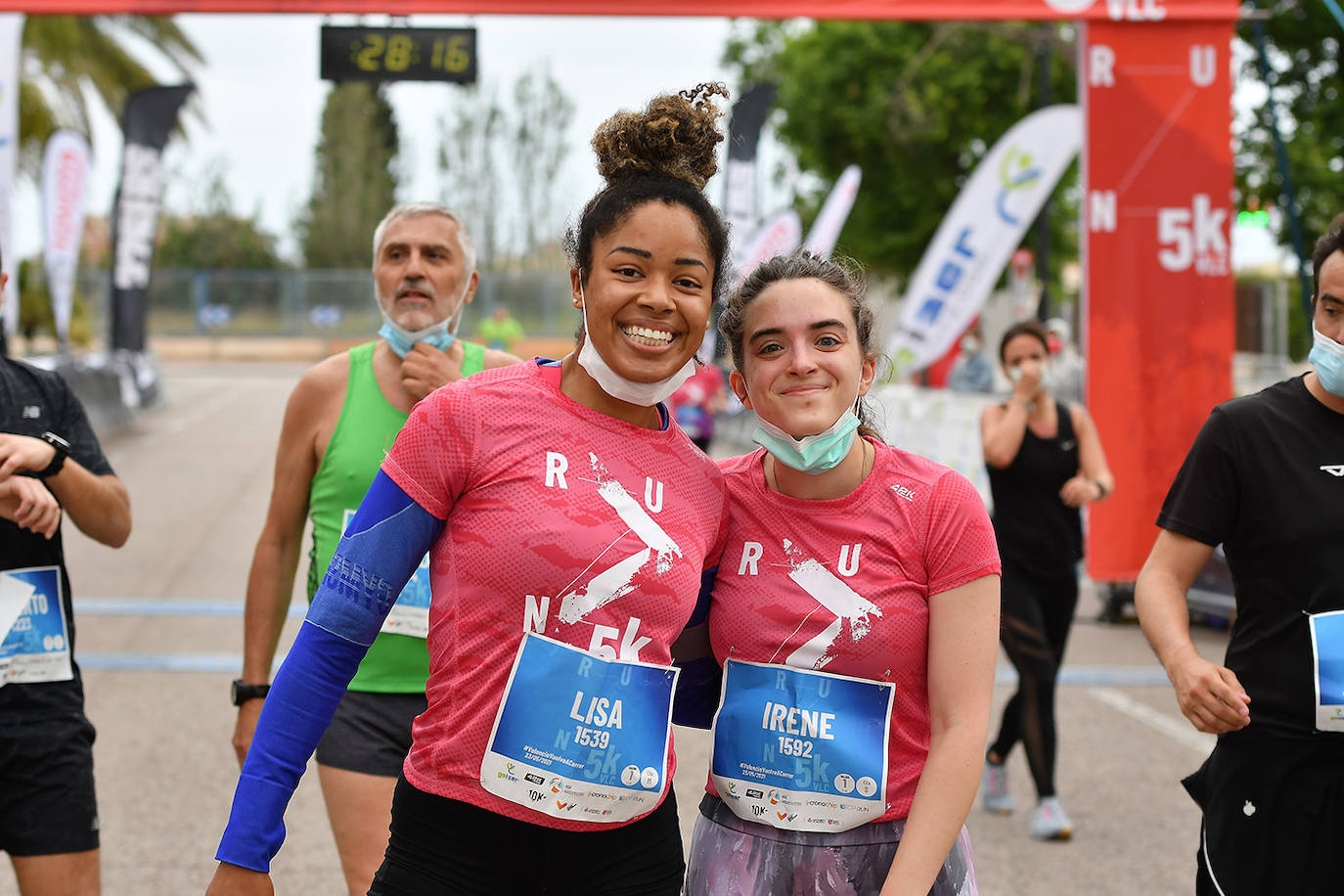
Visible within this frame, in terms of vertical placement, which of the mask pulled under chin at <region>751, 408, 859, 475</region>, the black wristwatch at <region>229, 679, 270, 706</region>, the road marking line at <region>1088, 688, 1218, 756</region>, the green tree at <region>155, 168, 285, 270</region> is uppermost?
the green tree at <region>155, 168, 285, 270</region>

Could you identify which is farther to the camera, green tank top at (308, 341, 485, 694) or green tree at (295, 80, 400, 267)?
green tree at (295, 80, 400, 267)

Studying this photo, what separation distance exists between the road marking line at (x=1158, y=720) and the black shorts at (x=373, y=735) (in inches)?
171

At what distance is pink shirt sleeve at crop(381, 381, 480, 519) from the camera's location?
7.10 feet

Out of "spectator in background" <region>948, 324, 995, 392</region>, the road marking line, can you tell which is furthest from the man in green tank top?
"spectator in background" <region>948, 324, 995, 392</region>

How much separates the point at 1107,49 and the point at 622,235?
695 cm

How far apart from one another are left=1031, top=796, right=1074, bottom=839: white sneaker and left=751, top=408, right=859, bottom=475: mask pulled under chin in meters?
3.48

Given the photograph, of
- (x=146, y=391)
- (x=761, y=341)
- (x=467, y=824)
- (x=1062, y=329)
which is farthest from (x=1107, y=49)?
(x=146, y=391)

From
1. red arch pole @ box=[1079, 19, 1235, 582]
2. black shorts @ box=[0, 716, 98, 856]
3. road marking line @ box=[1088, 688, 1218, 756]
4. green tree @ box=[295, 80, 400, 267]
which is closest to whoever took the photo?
black shorts @ box=[0, 716, 98, 856]

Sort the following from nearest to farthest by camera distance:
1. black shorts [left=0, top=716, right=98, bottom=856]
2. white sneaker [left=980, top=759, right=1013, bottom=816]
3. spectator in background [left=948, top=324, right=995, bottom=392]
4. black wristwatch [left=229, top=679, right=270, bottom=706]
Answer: black shorts [left=0, top=716, right=98, bottom=856]
black wristwatch [left=229, top=679, right=270, bottom=706]
white sneaker [left=980, top=759, right=1013, bottom=816]
spectator in background [left=948, top=324, right=995, bottom=392]

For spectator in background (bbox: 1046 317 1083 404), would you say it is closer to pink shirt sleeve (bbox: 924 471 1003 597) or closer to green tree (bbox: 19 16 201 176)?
pink shirt sleeve (bbox: 924 471 1003 597)

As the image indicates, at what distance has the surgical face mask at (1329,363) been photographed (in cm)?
264

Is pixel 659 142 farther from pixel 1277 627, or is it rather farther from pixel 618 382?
pixel 1277 627

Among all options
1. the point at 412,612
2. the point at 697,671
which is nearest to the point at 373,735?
the point at 412,612

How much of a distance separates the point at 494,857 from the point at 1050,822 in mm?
3688
